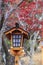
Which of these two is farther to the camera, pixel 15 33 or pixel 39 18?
pixel 39 18

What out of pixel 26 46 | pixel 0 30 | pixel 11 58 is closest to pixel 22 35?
pixel 0 30

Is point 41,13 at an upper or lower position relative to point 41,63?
upper

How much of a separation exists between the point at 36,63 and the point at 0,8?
25.6ft

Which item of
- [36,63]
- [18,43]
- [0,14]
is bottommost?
[36,63]

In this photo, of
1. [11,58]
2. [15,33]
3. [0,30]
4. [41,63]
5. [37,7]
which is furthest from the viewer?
[41,63]

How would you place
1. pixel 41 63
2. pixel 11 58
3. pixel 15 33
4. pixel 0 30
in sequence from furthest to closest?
pixel 41 63
pixel 11 58
pixel 0 30
pixel 15 33

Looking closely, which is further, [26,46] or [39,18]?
[26,46]

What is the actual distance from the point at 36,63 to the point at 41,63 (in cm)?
55

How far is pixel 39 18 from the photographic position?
16141 mm

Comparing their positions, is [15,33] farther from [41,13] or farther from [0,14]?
[41,13]

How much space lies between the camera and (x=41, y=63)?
18.1m

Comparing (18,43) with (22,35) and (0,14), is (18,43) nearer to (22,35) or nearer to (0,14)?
(22,35)

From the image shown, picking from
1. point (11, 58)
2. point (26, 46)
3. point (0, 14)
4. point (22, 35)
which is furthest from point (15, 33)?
point (26, 46)

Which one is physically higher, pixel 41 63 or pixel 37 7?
pixel 37 7
